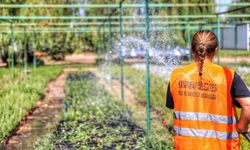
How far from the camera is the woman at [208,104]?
269 centimetres

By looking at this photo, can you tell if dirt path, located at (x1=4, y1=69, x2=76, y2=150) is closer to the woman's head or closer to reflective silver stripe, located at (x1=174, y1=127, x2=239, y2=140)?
reflective silver stripe, located at (x1=174, y1=127, x2=239, y2=140)

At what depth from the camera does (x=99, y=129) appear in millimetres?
6938

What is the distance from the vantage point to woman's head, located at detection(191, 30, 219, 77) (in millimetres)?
2713

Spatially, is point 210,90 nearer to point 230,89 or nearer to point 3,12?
point 230,89

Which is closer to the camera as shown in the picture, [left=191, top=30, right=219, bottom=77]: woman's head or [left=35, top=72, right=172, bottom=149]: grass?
[left=191, top=30, right=219, bottom=77]: woman's head

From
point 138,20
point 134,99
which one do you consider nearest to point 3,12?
point 138,20

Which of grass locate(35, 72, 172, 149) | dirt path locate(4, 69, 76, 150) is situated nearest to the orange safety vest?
grass locate(35, 72, 172, 149)

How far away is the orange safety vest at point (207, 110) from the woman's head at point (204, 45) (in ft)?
0.14

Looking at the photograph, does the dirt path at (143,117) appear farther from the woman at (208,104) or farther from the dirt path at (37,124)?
the woman at (208,104)

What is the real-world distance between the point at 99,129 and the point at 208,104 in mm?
4355

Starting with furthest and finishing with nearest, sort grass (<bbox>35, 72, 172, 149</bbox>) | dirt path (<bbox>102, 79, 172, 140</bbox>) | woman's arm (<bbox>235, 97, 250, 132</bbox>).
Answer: dirt path (<bbox>102, 79, 172, 140</bbox>) < grass (<bbox>35, 72, 172, 149</bbox>) < woman's arm (<bbox>235, 97, 250, 132</bbox>)

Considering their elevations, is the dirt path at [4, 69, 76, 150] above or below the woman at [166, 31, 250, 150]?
below

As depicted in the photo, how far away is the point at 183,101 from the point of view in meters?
2.80

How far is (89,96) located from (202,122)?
848 cm
